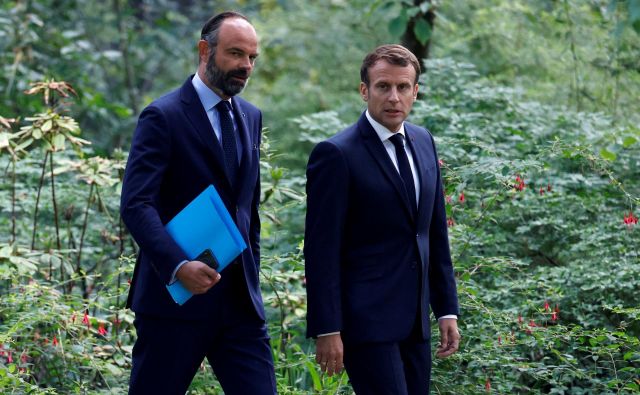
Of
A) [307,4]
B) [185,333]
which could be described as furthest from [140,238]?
[307,4]

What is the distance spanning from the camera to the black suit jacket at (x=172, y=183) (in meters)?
3.96

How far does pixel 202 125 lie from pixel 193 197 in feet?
0.90

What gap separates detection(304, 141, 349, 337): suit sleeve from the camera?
160 inches

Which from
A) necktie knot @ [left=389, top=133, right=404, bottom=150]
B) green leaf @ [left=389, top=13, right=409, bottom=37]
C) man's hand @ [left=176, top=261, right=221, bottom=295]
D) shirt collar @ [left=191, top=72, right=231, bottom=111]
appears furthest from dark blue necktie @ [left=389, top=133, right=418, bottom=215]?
green leaf @ [left=389, top=13, right=409, bottom=37]

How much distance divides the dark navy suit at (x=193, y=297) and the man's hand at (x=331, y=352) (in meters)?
0.28

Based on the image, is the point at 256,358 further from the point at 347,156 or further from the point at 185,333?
the point at 347,156

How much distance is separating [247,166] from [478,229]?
2.54 metres

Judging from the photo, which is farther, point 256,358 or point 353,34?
point 353,34

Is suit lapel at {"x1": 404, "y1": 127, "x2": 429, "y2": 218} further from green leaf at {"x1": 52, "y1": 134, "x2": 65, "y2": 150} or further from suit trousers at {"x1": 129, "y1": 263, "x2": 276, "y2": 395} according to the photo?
green leaf at {"x1": 52, "y1": 134, "x2": 65, "y2": 150}

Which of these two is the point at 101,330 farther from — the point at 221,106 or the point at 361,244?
the point at 361,244

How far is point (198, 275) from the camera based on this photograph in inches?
151

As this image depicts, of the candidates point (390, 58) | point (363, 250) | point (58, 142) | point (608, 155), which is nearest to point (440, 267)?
point (363, 250)

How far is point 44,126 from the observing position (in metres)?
6.31

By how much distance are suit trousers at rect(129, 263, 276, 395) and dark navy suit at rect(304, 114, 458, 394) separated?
0.27 meters
